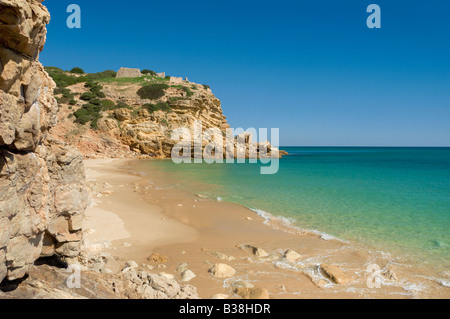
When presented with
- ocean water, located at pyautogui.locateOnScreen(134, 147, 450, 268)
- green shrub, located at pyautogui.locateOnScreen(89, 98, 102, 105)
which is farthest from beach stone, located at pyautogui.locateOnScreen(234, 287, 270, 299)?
green shrub, located at pyautogui.locateOnScreen(89, 98, 102, 105)

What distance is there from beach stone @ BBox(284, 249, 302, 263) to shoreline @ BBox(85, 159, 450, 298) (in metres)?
0.10

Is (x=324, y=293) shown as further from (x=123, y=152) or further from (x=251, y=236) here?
(x=123, y=152)

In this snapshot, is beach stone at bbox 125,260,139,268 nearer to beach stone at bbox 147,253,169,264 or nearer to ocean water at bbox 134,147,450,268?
beach stone at bbox 147,253,169,264

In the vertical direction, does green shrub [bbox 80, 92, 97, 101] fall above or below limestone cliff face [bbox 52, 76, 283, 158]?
above

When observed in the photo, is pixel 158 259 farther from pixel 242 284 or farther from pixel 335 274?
pixel 335 274

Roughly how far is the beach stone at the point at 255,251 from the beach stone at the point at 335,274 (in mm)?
1404

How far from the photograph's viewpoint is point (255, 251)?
686 cm

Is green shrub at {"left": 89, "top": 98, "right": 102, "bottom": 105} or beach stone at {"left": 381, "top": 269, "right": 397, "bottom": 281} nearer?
beach stone at {"left": 381, "top": 269, "right": 397, "bottom": 281}

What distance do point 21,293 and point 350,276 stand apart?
18.6 feet

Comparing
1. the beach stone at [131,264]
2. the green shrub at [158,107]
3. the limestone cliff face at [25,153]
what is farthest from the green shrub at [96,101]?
the limestone cliff face at [25,153]

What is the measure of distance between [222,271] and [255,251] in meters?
1.54

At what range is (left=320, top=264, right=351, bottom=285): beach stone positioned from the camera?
17.8 ft

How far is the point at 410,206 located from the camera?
12.8 m

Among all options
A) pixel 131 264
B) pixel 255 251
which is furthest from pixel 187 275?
pixel 255 251
